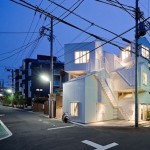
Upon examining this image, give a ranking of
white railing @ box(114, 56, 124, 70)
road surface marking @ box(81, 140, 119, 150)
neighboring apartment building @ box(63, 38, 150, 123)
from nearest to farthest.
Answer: road surface marking @ box(81, 140, 119, 150), neighboring apartment building @ box(63, 38, 150, 123), white railing @ box(114, 56, 124, 70)

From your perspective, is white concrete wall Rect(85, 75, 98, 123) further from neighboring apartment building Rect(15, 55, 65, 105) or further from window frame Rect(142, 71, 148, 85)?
neighboring apartment building Rect(15, 55, 65, 105)

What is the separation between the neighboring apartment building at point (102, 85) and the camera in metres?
26.5

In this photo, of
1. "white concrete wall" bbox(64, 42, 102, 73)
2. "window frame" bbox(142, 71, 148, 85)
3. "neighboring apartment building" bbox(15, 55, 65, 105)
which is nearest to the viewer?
"window frame" bbox(142, 71, 148, 85)

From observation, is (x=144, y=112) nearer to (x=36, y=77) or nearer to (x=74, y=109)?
(x=74, y=109)

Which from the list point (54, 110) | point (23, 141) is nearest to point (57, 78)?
point (54, 110)

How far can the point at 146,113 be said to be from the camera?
1190 inches

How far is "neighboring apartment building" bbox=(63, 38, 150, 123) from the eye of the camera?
2648 centimetres

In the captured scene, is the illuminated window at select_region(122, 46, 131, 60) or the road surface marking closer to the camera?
the road surface marking

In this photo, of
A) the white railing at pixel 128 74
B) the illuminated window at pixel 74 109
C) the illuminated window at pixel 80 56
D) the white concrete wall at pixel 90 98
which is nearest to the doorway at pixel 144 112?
the white railing at pixel 128 74

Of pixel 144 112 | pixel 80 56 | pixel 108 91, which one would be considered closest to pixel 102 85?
pixel 108 91

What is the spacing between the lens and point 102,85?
2825 cm

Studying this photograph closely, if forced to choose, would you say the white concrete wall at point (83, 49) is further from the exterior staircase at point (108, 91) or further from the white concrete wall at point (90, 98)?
the white concrete wall at point (90, 98)

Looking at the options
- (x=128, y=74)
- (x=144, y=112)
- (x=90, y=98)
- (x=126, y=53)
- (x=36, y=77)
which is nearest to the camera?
(x=90, y=98)

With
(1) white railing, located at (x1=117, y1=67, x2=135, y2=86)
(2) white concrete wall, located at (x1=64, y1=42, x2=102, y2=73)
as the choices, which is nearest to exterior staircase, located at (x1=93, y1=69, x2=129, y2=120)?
(1) white railing, located at (x1=117, y1=67, x2=135, y2=86)
